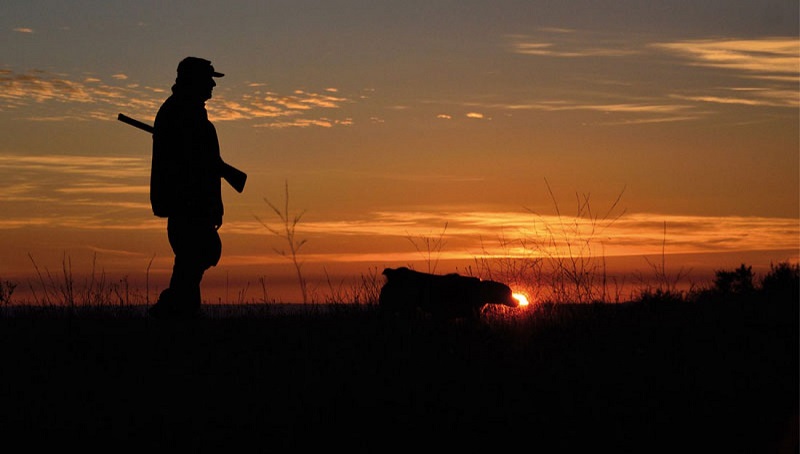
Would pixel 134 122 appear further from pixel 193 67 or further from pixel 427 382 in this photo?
pixel 427 382

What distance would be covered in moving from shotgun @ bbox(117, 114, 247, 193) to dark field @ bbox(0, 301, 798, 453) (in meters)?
1.94

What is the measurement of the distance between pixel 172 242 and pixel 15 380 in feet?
10.8

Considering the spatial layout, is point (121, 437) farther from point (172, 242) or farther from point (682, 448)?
point (172, 242)

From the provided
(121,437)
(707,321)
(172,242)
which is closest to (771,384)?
Answer: (707,321)

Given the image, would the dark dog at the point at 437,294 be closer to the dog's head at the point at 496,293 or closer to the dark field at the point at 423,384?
the dog's head at the point at 496,293

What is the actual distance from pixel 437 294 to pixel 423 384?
11.8ft

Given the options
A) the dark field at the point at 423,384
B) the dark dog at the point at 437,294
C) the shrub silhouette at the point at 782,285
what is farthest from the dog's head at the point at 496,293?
the shrub silhouette at the point at 782,285

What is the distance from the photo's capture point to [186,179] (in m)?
10.7

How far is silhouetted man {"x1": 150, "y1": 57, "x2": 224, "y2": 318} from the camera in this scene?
1066 cm

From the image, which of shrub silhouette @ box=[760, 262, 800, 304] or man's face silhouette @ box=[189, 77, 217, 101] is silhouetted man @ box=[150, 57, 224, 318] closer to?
man's face silhouette @ box=[189, 77, 217, 101]

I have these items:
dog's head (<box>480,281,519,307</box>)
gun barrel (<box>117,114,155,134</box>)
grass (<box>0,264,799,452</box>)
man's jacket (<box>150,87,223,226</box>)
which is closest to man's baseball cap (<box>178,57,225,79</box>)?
man's jacket (<box>150,87,223,226</box>)

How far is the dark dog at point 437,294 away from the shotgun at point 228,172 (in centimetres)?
205

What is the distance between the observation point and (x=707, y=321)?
8633 mm

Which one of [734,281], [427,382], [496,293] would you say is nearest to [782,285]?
[734,281]
